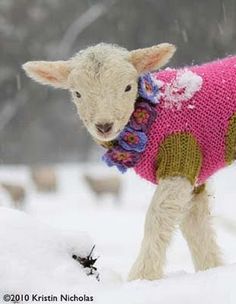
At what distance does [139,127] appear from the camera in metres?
3.61

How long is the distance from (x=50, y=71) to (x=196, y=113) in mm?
721

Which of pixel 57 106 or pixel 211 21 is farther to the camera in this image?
pixel 57 106

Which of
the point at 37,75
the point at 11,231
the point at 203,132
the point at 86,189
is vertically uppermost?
the point at 86,189

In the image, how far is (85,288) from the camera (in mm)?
2707

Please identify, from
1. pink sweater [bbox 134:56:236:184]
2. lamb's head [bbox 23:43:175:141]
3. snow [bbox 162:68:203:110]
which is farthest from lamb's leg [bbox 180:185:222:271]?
lamb's head [bbox 23:43:175:141]

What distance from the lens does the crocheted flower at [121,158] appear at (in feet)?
12.1

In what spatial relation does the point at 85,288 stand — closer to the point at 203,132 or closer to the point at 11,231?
the point at 11,231

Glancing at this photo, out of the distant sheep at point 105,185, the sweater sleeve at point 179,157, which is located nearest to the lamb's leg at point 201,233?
the sweater sleeve at point 179,157

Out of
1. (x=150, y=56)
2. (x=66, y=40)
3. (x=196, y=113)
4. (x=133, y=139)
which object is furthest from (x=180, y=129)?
(x=66, y=40)

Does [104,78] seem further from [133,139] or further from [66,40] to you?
[66,40]

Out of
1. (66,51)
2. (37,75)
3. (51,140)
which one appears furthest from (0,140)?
(37,75)

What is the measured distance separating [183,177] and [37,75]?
86cm

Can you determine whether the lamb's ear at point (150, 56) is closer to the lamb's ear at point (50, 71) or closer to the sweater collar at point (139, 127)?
the sweater collar at point (139, 127)

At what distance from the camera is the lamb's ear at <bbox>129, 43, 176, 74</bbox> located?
142 inches
